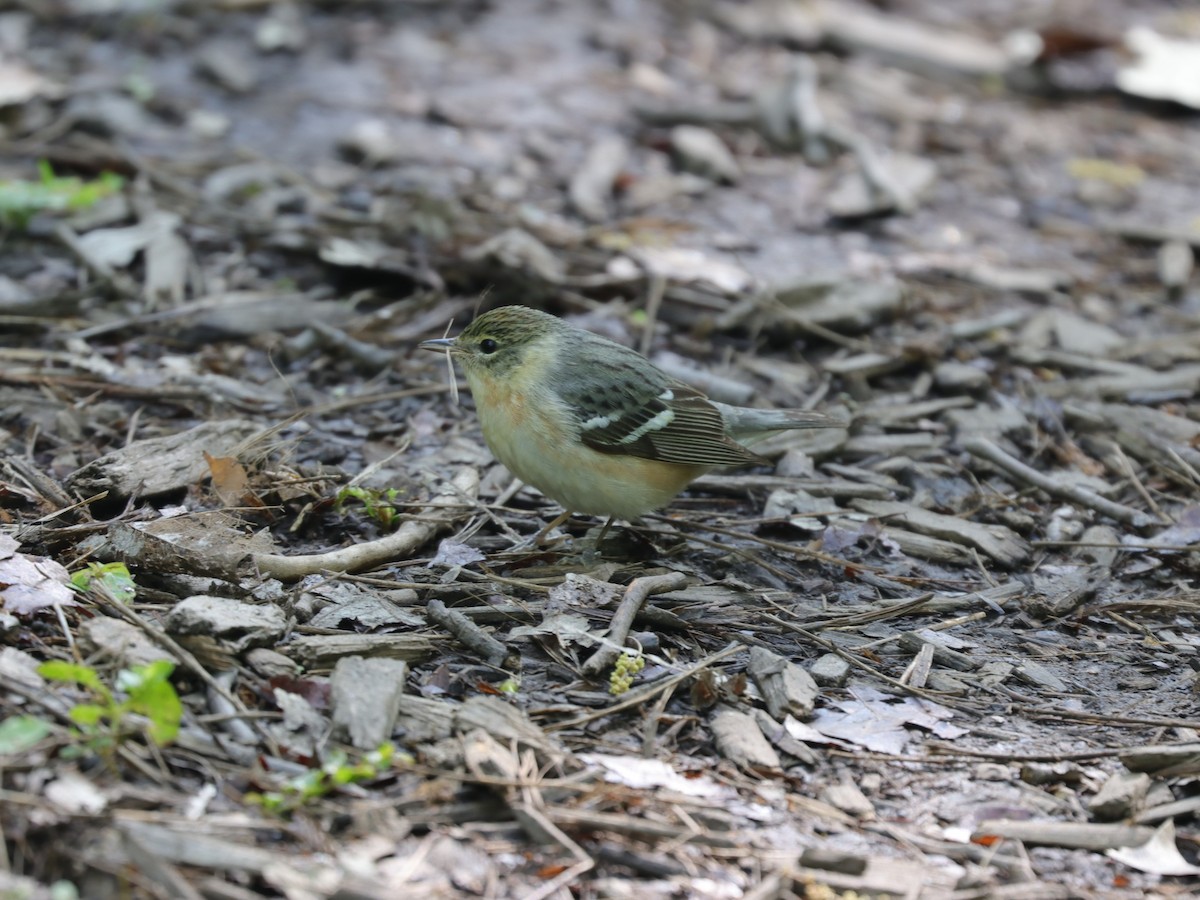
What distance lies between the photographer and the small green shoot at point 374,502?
5.38m

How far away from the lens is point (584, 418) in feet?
18.1

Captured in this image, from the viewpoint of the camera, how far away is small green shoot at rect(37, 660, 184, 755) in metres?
3.48

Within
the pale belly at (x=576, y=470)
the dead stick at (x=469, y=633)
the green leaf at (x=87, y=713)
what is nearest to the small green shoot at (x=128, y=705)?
the green leaf at (x=87, y=713)

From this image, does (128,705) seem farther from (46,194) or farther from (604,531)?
(46,194)

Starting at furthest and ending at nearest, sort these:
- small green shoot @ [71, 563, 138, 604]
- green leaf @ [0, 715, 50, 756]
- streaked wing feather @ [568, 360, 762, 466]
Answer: streaked wing feather @ [568, 360, 762, 466] → small green shoot @ [71, 563, 138, 604] → green leaf @ [0, 715, 50, 756]

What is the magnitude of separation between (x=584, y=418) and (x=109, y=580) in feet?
6.98

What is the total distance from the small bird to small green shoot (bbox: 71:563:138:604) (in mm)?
1774

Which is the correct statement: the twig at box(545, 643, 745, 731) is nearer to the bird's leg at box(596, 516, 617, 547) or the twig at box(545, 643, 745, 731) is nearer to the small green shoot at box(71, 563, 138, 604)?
the bird's leg at box(596, 516, 617, 547)

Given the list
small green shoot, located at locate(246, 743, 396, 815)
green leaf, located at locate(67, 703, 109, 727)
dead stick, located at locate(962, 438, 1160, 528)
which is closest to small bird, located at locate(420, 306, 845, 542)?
dead stick, located at locate(962, 438, 1160, 528)

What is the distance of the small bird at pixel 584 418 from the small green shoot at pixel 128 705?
2.18 meters

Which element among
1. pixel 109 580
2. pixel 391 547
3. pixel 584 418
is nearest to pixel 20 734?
pixel 109 580

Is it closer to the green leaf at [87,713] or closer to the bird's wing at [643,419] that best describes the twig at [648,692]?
the bird's wing at [643,419]

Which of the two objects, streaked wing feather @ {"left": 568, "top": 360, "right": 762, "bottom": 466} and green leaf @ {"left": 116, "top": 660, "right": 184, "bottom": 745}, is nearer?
green leaf @ {"left": 116, "top": 660, "right": 184, "bottom": 745}

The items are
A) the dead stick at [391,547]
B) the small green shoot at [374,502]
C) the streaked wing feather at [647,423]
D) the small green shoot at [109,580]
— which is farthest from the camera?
the streaked wing feather at [647,423]
